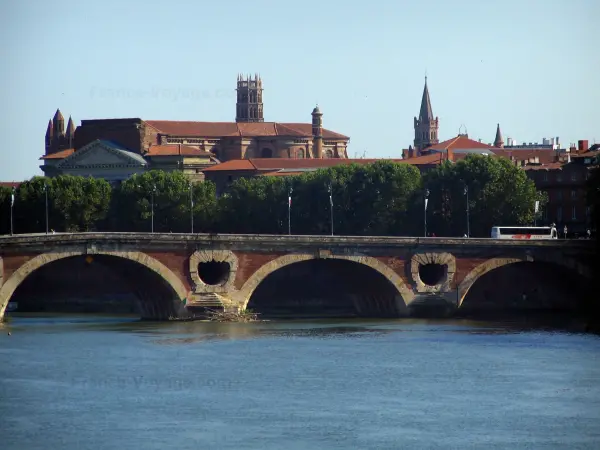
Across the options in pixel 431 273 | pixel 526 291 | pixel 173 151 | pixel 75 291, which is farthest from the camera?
pixel 173 151

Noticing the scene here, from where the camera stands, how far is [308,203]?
439ft

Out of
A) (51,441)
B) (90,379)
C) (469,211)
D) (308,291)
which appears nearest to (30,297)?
(308,291)

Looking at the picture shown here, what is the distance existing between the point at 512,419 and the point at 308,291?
5266 cm

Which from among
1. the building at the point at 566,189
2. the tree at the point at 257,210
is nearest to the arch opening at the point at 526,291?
the building at the point at 566,189

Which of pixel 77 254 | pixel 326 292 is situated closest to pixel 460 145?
pixel 326 292

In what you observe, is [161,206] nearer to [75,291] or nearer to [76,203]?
[76,203]

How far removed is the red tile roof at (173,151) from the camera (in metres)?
166

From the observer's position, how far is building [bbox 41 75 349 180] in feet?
543

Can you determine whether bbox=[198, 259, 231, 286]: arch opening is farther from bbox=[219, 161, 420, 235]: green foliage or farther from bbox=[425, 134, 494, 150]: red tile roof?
bbox=[425, 134, 494, 150]: red tile roof

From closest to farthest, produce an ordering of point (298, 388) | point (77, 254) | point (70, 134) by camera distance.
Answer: point (298, 388)
point (77, 254)
point (70, 134)

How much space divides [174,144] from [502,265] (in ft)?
245

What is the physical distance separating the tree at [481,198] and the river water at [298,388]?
30.4 metres

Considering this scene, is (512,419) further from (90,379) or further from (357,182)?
(357,182)

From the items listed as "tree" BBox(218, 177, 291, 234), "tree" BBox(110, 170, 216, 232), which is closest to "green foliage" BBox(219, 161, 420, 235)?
"tree" BBox(218, 177, 291, 234)
